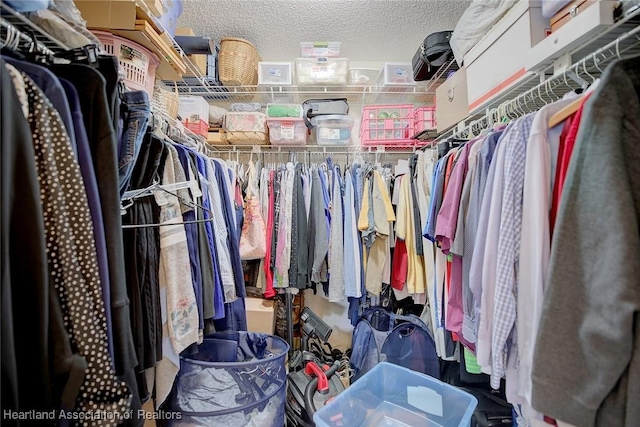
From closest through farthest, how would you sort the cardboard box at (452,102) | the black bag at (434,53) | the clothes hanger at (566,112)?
the clothes hanger at (566,112), the cardboard box at (452,102), the black bag at (434,53)

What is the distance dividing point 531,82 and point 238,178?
63.5 inches

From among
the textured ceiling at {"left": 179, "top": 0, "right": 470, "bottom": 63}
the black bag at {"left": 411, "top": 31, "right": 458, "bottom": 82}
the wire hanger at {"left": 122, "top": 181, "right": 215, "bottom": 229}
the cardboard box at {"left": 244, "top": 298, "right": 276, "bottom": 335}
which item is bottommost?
the cardboard box at {"left": 244, "top": 298, "right": 276, "bottom": 335}

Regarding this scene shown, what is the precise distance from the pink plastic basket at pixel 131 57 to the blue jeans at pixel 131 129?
334 mm

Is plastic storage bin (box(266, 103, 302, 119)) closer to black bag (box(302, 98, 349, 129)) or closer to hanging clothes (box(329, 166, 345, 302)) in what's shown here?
black bag (box(302, 98, 349, 129))

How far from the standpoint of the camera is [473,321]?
2.93 feet

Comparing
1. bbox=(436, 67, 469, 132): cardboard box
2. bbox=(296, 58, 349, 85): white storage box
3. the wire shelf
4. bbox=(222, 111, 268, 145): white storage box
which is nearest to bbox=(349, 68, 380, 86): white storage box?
bbox=(296, 58, 349, 85): white storage box

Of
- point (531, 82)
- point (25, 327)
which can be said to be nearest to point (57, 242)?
point (25, 327)

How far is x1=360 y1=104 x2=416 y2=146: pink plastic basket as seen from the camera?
6.47ft

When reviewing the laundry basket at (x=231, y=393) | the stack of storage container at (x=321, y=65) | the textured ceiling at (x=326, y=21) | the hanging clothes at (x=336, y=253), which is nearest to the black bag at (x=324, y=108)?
the stack of storage container at (x=321, y=65)

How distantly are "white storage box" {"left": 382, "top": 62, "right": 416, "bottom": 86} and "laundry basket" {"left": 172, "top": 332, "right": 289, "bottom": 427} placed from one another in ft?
6.19

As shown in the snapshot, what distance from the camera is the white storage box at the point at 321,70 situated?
1.93m

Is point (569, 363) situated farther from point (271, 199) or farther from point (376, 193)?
point (271, 199)

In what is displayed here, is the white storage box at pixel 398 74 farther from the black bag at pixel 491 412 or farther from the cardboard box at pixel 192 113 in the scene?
the black bag at pixel 491 412

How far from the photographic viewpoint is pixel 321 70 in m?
1.94
